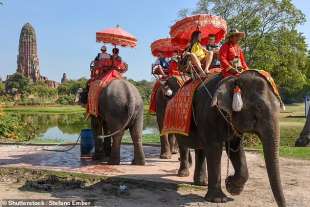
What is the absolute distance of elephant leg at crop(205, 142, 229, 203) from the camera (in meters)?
7.12

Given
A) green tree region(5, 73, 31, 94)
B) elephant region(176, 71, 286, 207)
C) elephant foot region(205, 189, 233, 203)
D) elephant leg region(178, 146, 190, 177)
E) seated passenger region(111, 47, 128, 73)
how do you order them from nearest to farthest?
1. elephant region(176, 71, 286, 207)
2. elephant foot region(205, 189, 233, 203)
3. elephant leg region(178, 146, 190, 177)
4. seated passenger region(111, 47, 128, 73)
5. green tree region(5, 73, 31, 94)

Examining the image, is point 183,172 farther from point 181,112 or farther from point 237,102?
point 237,102

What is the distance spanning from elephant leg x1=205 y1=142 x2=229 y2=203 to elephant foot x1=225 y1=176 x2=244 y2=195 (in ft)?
0.92

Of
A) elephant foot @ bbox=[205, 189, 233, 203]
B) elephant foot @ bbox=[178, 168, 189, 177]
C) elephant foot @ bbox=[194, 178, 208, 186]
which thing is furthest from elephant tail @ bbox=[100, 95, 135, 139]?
elephant foot @ bbox=[205, 189, 233, 203]

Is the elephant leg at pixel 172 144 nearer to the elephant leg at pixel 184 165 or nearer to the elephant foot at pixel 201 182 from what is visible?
the elephant leg at pixel 184 165

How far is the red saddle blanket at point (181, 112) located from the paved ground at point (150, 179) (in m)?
0.99

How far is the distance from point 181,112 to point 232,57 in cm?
131

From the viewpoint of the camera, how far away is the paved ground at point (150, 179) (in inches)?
285

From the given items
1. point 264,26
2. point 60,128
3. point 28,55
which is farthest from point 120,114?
point 28,55

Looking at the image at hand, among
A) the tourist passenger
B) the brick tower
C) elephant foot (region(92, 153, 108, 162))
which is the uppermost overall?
the brick tower

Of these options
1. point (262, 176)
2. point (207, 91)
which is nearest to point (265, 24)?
point (262, 176)

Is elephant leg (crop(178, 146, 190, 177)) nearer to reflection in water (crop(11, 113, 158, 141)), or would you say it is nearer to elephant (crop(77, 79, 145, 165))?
elephant (crop(77, 79, 145, 165))

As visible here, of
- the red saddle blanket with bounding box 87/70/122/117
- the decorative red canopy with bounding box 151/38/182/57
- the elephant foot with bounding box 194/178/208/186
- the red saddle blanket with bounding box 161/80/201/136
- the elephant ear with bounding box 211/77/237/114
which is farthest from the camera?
the decorative red canopy with bounding box 151/38/182/57

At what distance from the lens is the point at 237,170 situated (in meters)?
7.45
